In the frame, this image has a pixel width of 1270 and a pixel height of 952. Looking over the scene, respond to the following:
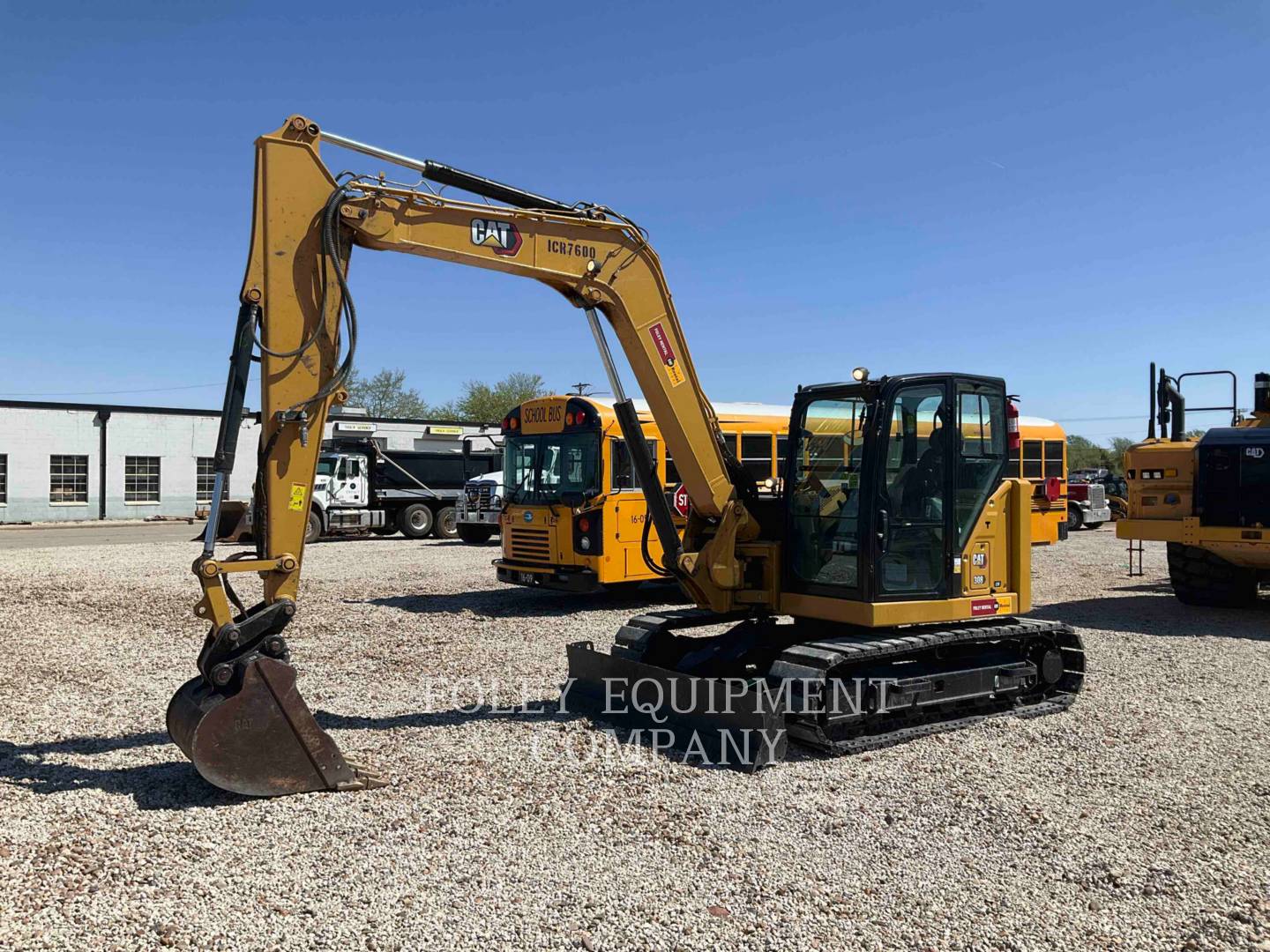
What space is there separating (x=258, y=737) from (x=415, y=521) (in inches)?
848

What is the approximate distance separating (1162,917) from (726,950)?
6.15 feet

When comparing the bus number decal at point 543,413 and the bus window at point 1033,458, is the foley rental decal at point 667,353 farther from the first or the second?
the bus window at point 1033,458

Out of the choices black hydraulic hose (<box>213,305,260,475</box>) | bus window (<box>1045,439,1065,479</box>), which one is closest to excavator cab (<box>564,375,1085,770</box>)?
black hydraulic hose (<box>213,305,260,475</box>)

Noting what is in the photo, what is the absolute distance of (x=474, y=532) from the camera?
23422 mm

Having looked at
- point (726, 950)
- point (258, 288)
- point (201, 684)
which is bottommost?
point (726, 950)

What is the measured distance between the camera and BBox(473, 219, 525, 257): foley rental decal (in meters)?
6.53

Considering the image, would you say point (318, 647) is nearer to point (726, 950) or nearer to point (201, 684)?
point (201, 684)

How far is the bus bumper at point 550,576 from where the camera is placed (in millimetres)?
12820

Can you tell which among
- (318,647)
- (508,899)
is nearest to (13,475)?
(318,647)

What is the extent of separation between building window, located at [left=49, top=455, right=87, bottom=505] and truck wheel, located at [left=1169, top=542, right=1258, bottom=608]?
34.7m

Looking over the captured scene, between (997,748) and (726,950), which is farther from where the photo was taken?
(997,748)

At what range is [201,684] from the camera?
564 cm

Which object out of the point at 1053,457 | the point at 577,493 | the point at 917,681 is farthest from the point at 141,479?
the point at 917,681

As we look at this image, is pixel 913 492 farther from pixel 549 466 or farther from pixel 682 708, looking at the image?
pixel 549 466
